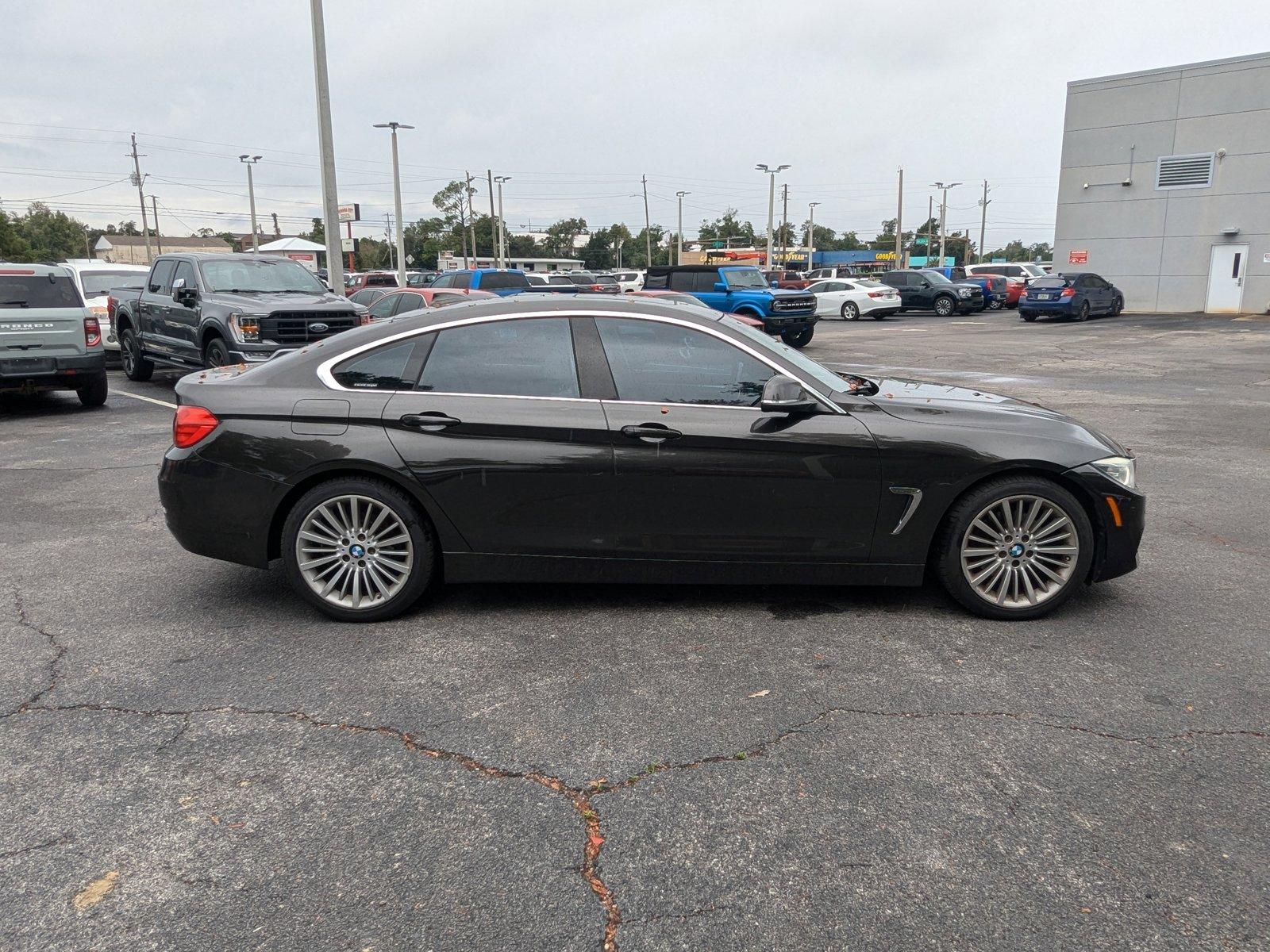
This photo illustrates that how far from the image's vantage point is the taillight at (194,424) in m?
4.84

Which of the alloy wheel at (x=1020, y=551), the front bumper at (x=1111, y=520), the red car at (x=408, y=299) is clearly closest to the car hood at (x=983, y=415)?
the front bumper at (x=1111, y=520)

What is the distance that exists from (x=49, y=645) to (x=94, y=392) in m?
9.11

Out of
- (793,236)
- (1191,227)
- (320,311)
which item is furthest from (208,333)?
(793,236)

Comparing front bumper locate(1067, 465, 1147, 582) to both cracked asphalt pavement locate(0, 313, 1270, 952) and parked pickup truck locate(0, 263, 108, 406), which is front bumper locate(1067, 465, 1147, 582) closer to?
cracked asphalt pavement locate(0, 313, 1270, 952)

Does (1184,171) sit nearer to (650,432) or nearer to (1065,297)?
(1065,297)

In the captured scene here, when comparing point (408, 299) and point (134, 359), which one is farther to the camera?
point (408, 299)

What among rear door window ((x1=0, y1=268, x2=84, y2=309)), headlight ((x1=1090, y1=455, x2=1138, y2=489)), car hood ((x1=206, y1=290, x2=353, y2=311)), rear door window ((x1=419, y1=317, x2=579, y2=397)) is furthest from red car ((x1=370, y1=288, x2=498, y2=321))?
headlight ((x1=1090, y1=455, x2=1138, y2=489))

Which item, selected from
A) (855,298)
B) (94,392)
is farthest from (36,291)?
(855,298)

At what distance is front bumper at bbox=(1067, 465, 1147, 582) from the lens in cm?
474

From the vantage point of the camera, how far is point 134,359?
15422 mm

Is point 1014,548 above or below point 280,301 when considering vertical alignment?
below

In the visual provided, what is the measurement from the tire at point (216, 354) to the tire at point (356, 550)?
815 cm

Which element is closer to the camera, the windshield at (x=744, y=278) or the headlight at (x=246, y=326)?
the headlight at (x=246, y=326)

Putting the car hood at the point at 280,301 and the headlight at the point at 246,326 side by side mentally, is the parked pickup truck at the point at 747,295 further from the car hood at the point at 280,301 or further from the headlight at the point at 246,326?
the headlight at the point at 246,326
